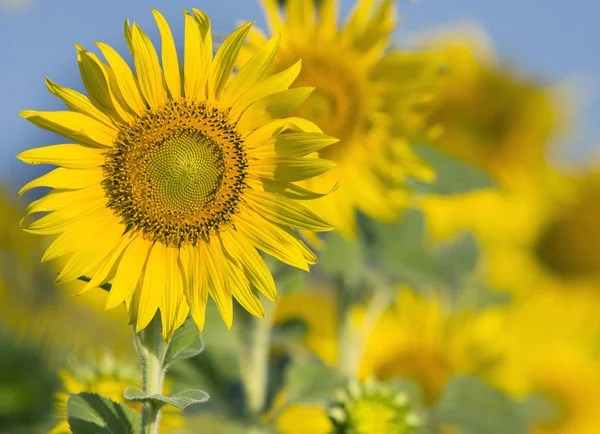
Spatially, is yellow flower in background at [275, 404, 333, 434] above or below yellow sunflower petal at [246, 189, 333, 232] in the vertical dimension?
below

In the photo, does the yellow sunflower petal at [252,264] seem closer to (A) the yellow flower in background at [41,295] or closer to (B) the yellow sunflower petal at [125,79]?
(B) the yellow sunflower petal at [125,79]

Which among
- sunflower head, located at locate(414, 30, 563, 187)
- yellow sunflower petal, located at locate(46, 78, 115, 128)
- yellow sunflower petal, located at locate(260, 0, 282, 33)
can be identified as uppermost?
sunflower head, located at locate(414, 30, 563, 187)

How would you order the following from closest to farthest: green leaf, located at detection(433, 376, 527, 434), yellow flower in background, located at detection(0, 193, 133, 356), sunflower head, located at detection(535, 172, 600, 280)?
green leaf, located at detection(433, 376, 527, 434) < yellow flower in background, located at detection(0, 193, 133, 356) < sunflower head, located at detection(535, 172, 600, 280)

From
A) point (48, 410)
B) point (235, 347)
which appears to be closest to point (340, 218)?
point (235, 347)

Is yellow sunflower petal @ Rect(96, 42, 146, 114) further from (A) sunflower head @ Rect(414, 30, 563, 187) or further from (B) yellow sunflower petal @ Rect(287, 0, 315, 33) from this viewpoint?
(A) sunflower head @ Rect(414, 30, 563, 187)

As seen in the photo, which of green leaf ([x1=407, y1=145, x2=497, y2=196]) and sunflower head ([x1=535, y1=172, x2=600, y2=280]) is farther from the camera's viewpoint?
sunflower head ([x1=535, y1=172, x2=600, y2=280])


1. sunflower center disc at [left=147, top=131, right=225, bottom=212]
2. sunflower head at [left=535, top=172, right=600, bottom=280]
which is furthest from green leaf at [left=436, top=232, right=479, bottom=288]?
sunflower head at [left=535, top=172, right=600, bottom=280]

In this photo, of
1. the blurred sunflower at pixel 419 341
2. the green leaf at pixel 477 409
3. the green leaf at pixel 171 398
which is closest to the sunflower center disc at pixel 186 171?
the green leaf at pixel 171 398

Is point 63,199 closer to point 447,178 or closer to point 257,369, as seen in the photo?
point 257,369

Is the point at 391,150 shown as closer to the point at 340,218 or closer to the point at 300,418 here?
the point at 340,218
